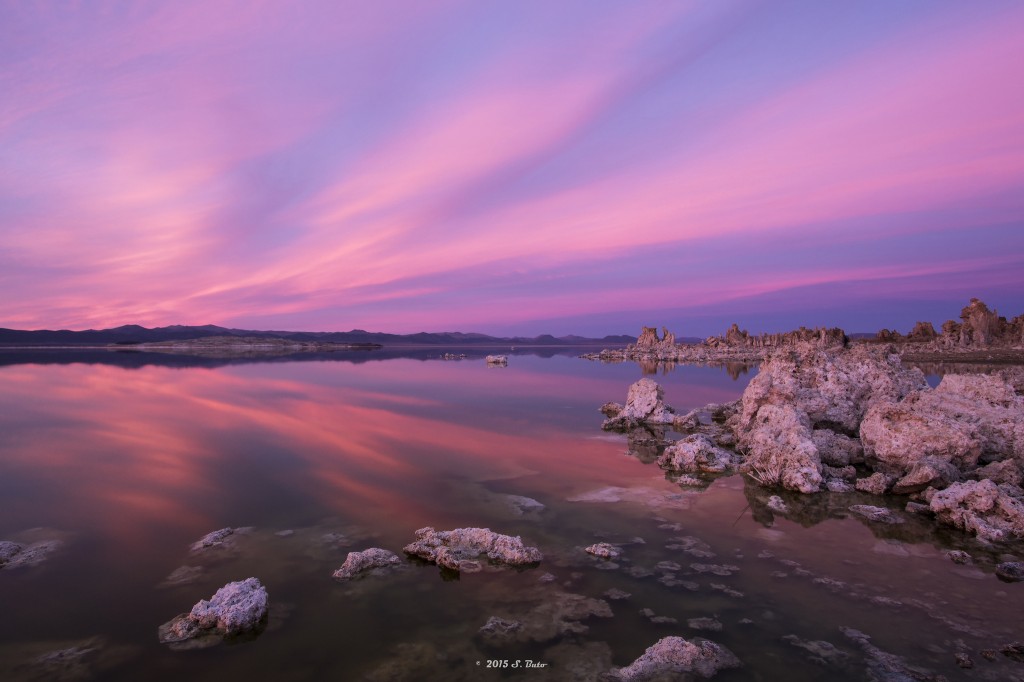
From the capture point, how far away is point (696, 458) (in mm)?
17031

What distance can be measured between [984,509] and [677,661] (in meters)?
10.1

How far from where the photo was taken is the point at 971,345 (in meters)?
72.9

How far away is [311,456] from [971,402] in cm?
2216

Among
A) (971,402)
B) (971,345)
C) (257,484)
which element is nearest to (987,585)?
(971,402)

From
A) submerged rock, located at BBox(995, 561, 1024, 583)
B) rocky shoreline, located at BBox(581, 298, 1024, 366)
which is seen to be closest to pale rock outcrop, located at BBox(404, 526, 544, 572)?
submerged rock, located at BBox(995, 561, 1024, 583)

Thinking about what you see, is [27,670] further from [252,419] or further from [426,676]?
[252,419]

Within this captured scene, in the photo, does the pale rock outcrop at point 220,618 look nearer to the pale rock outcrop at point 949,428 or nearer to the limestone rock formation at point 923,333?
the pale rock outcrop at point 949,428

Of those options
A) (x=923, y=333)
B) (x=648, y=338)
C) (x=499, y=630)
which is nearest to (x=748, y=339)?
(x=648, y=338)

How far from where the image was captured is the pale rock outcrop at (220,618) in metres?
6.91

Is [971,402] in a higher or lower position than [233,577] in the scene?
higher

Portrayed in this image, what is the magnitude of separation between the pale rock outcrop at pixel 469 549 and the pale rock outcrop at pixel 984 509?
989cm

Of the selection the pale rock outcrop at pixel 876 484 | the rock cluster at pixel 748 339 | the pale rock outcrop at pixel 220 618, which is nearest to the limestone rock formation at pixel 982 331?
the rock cluster at pixel 748 339

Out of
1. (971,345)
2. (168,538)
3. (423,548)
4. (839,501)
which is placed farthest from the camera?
(971,345)

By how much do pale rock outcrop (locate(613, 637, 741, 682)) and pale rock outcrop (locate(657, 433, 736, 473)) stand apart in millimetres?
10422
